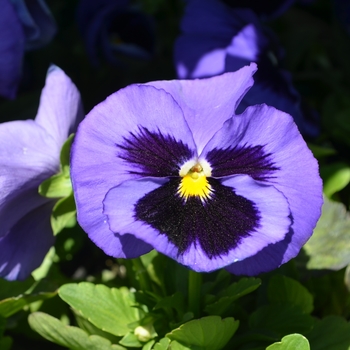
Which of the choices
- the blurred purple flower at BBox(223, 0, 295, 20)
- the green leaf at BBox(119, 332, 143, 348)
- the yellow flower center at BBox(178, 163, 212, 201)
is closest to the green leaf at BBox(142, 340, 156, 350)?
the green leaf at BBox(119, 332, 143, 348)

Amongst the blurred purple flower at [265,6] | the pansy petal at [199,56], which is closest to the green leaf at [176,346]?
the pansy petal at [199,56]

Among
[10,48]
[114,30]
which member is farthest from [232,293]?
[114,30]

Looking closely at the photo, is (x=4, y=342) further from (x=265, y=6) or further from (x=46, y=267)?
(x=265, y=6)

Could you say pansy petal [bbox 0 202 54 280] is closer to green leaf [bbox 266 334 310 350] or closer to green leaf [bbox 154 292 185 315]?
green leaf [bbox 154 292 185 315]

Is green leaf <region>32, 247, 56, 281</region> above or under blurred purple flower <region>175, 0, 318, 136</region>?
under

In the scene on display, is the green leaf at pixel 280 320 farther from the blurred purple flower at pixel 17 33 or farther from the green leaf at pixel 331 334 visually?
the blurred purple flower at pixel 17 33

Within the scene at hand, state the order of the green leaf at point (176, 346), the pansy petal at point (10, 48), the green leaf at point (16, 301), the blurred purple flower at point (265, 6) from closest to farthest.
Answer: the green leaf at point (176, 346) → the green leaf at point (16, 301) → the pansy petal at point (10, 48) → the blurred purple flower at point (265, 6)
